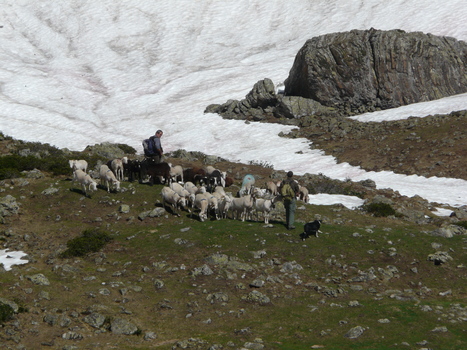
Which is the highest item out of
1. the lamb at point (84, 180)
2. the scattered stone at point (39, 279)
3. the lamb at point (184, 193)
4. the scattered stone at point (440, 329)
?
the lamb at point (84, 180)

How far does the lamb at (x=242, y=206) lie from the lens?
21656mm

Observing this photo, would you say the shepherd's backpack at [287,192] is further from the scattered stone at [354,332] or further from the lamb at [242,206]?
the scattered stone at [354,332]

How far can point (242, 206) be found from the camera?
71.6ft

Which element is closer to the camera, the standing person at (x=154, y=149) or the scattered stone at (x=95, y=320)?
the scattered stone at (x=95, y=320)

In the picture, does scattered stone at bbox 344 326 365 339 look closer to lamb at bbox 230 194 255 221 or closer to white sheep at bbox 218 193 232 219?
lamb at bbox 230 194 255 221

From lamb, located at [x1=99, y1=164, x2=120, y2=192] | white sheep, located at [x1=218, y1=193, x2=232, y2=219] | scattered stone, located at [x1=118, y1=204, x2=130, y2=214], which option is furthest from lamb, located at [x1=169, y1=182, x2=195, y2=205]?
lamb, located at [x1=99, y1=164, x2=120, y2=192]

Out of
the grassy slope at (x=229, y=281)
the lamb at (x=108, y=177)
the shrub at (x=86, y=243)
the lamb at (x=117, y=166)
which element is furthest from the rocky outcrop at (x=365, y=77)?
the shrub at (x=86, y=243)

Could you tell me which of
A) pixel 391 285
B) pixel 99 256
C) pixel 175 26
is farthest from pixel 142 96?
pixel 391 285

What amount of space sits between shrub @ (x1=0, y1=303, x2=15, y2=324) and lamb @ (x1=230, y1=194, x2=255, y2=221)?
1051 cm

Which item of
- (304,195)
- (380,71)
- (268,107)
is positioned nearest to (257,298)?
(304,195)

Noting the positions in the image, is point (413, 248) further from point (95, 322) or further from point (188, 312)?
point (95, 322)

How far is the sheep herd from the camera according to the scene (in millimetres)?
22000

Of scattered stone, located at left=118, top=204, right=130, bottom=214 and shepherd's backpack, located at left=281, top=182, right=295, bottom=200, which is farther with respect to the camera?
scattered stone, located at left=118, top=204, right=130, bottom=214

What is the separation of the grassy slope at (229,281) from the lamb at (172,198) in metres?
0.74
